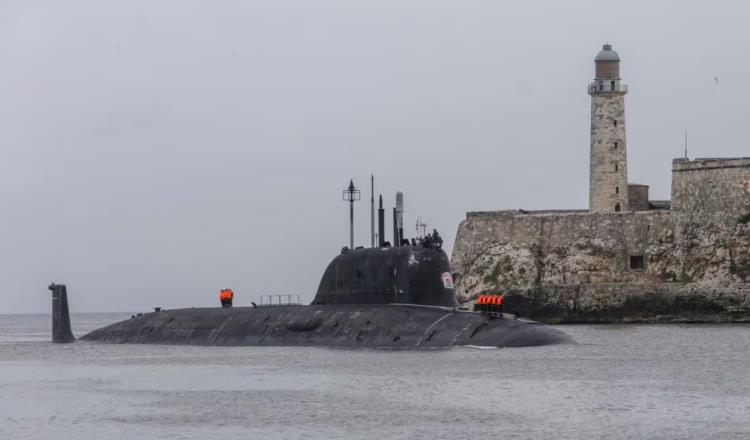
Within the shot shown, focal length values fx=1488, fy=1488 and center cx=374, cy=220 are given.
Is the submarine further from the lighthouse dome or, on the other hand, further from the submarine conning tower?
the lighthouse dome

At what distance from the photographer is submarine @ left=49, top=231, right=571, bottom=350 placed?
4116cm

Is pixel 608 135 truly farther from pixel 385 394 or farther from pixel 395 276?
pixel 385 394

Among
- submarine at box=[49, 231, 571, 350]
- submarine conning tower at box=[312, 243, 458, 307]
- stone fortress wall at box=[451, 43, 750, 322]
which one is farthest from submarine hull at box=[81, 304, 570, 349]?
stone fortress wall at box=[451, 43, 750, 322]

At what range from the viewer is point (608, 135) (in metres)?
76.1

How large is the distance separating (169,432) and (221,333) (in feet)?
67.9

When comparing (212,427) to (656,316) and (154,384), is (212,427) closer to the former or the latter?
(154,384)

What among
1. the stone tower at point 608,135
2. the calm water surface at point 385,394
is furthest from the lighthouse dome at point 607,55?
the calm water surface at point 385,394

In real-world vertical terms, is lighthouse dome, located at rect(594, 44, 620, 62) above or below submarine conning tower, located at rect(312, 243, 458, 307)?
above

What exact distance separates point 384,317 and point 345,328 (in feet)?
4.27

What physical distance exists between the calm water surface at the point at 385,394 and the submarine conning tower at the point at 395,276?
73.4 inches

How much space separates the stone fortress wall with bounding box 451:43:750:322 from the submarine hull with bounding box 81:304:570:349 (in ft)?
89.8

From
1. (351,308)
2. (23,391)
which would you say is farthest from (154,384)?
(351,308)

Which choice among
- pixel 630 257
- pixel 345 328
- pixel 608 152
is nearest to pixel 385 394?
pixel 345 328

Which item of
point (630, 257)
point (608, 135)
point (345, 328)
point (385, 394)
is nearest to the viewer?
point (385, 394)
